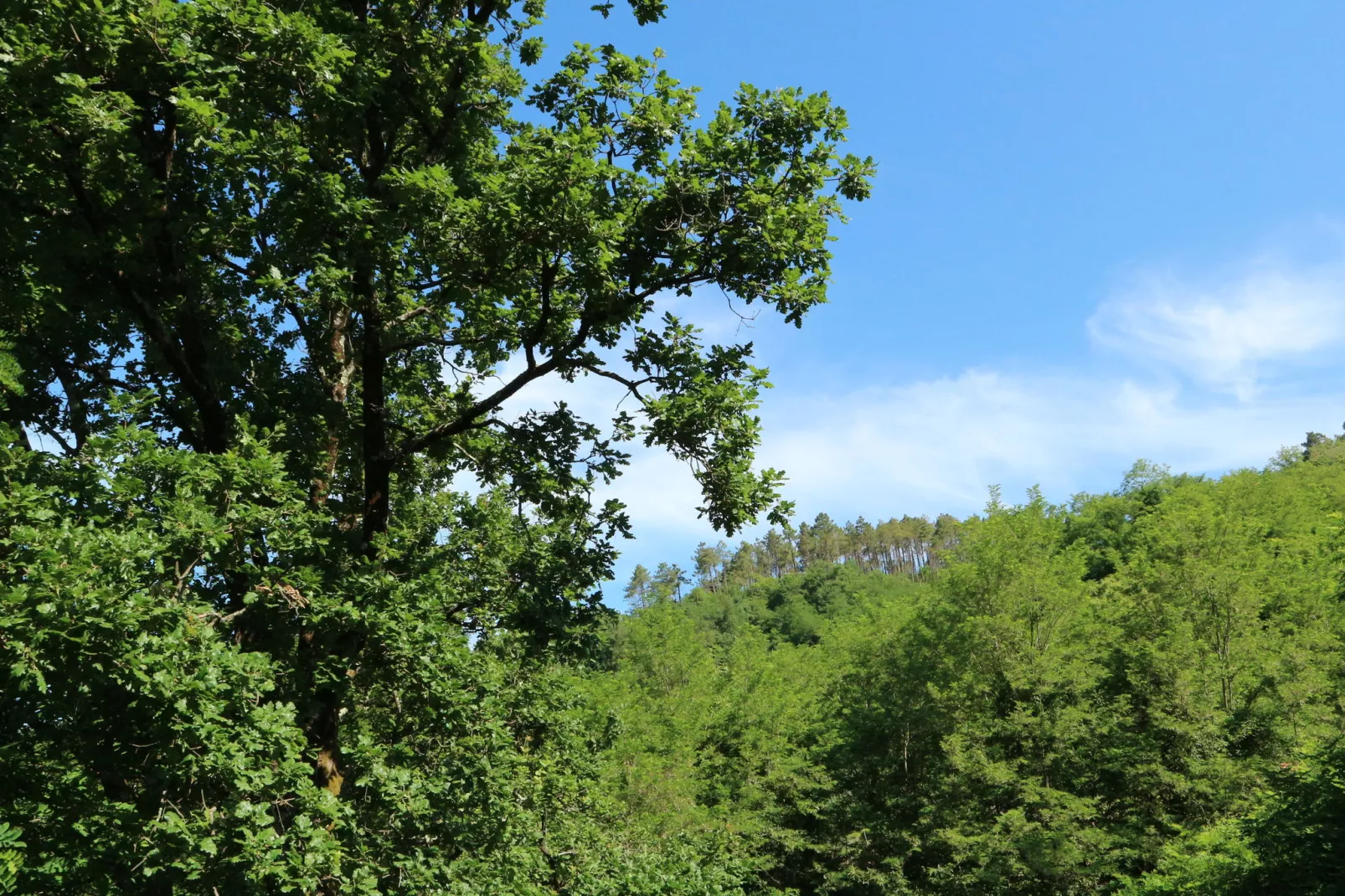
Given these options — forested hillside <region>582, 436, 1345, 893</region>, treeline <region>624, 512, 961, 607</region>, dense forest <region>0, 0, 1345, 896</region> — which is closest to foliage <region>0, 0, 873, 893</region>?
dense forest <region>0, 0, 1345, 896</region>

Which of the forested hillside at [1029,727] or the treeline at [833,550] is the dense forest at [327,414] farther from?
the treeline at [833,550]

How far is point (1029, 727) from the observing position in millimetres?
29094

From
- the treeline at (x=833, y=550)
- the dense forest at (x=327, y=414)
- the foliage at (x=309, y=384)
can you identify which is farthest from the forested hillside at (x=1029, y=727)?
the treeline at (x=833, y=550)

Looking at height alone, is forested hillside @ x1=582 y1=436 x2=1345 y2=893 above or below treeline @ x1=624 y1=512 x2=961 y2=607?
below

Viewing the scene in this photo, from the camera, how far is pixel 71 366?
9.66 metres

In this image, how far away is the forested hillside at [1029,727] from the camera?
25.7 metres

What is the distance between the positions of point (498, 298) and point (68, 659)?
4.96 meters

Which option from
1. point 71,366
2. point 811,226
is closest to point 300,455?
point 71,366

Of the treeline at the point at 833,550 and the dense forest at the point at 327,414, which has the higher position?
the treeline at the point at 833,550

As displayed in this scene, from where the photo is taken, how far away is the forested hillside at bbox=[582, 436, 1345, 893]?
25719 millimetres

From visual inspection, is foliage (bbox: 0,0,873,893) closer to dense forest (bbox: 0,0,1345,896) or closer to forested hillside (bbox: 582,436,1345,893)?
dense forest (bbox: 0,0,1345,896)

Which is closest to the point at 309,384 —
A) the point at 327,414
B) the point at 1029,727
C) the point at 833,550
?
the point at 327,414

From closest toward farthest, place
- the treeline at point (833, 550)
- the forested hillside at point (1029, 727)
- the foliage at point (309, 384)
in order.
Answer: the foliage at point (309, 384) → the forested hillside at point (1029, 727) → the treeline at point (833, 550)

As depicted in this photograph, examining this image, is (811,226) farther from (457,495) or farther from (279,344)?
(457,495)
